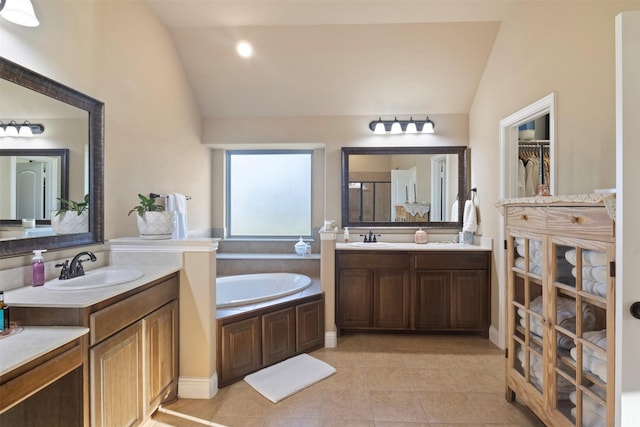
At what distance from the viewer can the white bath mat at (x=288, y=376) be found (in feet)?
7.10

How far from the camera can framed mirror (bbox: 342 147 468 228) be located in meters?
3.62

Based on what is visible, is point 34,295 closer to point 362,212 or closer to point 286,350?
point 286,350

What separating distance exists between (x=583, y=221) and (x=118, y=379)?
232 centimetres

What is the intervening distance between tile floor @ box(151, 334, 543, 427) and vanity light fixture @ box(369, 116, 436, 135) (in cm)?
237

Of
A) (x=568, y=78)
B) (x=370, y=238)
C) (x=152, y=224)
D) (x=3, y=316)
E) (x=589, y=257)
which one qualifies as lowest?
(x=3, y=316)

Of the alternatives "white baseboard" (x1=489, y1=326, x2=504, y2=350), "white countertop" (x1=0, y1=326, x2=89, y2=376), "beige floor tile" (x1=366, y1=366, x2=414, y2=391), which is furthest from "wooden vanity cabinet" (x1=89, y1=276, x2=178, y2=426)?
"white baseboard" (x1=489, y1=326, x2=504, y2=350)

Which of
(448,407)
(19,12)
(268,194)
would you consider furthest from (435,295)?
(19,12)

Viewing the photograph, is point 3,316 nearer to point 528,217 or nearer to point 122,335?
point 122,335

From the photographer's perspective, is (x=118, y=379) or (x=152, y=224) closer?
(x=118, y=379)

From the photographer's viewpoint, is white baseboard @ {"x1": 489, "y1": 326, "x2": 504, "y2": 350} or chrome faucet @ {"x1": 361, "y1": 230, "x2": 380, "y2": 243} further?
chrome faucet @ {"x1": 361, "y1": 230, "x2": 380, "y2": 243}

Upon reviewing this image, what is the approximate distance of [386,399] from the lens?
2117 millimetres

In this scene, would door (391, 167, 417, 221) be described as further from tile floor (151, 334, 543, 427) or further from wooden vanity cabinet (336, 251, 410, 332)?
tile floor (151, 334, 543, 427)

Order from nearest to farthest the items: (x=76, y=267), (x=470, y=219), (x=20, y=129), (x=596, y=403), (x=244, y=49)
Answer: (x=596, y=403)
(x=20, y=129)
(x=76, y=267)
(x=244, y=49)
(x=470, y=219)

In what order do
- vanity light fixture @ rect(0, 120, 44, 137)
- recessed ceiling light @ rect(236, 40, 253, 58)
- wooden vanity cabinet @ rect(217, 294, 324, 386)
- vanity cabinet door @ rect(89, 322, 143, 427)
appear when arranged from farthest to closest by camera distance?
recessed ceiling light @ rect(236, 40, 253, 58)
wooden vanity cabinet @ rect(217, 294, 324, 386)
vanity light fixture @ rect(0, 120, 44, 137)
vanity cabinet door @ rect(89, 322, 143, 427)
